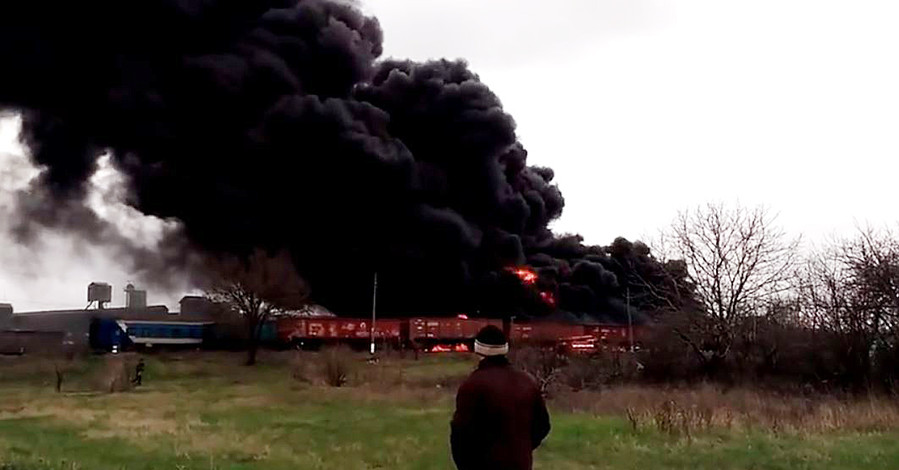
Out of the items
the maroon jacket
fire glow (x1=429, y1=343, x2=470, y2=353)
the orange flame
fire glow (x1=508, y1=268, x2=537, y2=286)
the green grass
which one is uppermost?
fire glow (x1=508, y1=268, x2=537, y2=286)

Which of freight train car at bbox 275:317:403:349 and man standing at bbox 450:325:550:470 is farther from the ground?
freight train car at bbox 275:317:403:349

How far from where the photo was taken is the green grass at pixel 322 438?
13.9 meters

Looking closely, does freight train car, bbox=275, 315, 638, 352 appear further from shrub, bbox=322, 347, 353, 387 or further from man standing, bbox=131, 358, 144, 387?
shrub, bbox=322, 347, 353, 387

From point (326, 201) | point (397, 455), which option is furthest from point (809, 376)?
point (326, 201)

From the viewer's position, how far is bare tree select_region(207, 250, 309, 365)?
170 feet

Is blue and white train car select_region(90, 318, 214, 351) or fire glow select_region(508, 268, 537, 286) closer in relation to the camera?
blue and white train car select_region(90, 318, 214, 351)

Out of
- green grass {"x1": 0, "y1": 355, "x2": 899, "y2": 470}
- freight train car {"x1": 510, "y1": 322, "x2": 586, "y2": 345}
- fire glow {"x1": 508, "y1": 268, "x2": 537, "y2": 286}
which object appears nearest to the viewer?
green grass {"x1": 0, "y1": 355, "x2": 899, "y2": 470}

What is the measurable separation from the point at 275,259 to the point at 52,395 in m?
23.7

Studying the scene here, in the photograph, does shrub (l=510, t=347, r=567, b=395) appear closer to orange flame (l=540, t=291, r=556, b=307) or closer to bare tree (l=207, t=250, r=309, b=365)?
bare tree (l=207, t=250, r=309, b=365)

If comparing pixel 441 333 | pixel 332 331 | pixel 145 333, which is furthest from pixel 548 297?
pixel 145 333

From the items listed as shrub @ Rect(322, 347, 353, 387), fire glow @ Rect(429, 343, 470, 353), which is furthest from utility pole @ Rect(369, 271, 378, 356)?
shrub @ Rect(322, 347, 353, 387)

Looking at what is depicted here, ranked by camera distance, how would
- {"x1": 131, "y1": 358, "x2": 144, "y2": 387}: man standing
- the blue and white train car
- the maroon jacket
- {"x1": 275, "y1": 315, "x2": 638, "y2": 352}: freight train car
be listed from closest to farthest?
the maroon jacket
{"x1": 131, "y1": 358, "x2": 144, "y2": 387}: man standing
{"x1": 275, "y1": 315, "x2": 638, "y2": 352}: freight train car
the blue and white train car

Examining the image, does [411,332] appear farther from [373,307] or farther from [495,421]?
[495,421]

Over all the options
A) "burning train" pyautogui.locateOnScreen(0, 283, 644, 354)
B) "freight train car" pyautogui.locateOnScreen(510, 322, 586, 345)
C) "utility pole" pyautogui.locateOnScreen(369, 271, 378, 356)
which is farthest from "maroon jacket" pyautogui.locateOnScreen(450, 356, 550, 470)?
"freight train car" pyautogui.locateOnScreen(510, 322, 586, 345)
